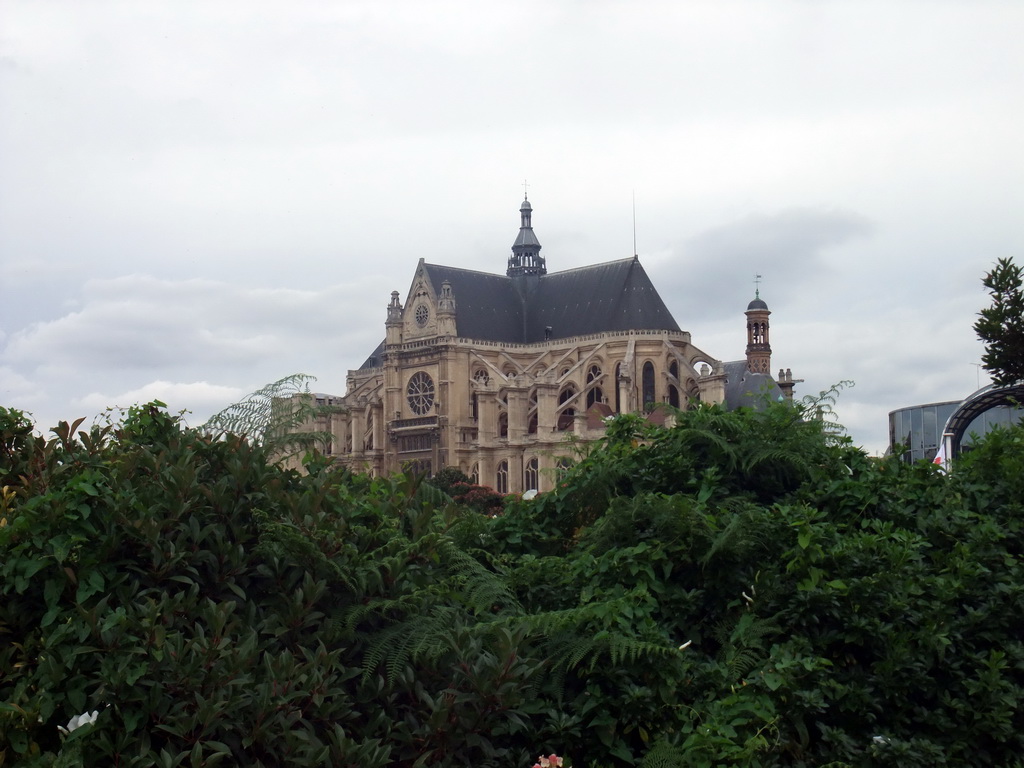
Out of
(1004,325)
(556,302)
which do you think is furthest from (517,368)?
(1004,325)

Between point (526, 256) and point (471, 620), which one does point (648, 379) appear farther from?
point (471, 620)

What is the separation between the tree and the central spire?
7084 centimetres

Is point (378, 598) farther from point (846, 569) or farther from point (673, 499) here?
point (846, 569)

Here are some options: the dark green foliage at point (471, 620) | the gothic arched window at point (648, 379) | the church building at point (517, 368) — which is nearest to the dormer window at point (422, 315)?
the church building at point (517, 368)

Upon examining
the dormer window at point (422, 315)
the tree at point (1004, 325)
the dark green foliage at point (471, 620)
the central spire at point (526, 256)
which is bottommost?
the dark green foliage at point (471, 620)

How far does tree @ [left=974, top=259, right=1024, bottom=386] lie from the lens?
58.0ft

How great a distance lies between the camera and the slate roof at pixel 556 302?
259ft

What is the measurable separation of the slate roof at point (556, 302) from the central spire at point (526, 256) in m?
1.10

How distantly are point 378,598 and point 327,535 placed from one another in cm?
47

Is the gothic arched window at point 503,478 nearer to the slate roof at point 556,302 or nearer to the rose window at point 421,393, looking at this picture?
the rose window at point 421,393

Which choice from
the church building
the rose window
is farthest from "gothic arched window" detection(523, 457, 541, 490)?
the rose window

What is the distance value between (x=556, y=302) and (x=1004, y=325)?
6646 centimetres

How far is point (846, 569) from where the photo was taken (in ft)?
25.4

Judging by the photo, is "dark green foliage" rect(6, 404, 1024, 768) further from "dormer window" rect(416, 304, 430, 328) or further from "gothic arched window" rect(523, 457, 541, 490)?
"dormer window" rect(416, 304, 430, 328)
